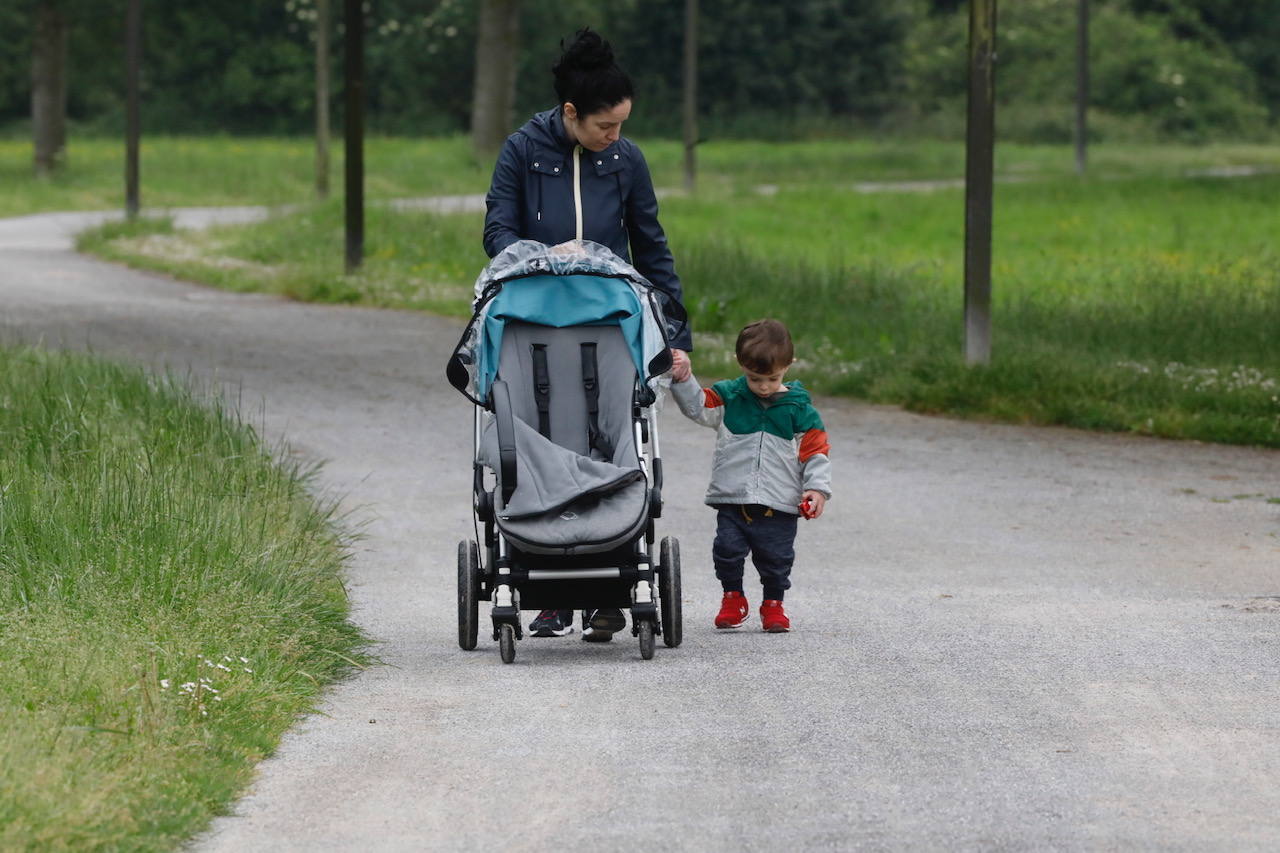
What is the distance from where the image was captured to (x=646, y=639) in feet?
21.3

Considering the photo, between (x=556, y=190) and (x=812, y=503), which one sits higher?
(x=556, y=190)

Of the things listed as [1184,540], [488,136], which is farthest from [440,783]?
[488,136]

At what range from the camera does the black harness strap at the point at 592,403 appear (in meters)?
6.45

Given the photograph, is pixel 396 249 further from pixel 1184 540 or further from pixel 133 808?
pixel 133 808

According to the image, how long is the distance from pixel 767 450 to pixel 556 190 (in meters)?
1.14

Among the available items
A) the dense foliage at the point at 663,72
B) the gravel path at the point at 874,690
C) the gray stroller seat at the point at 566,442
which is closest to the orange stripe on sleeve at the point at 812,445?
the gravel path at the point at 874,690

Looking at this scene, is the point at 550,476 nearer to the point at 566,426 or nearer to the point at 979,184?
the point at 566,426

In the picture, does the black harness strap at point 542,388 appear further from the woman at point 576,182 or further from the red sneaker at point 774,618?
the red sneaker at point 774,618

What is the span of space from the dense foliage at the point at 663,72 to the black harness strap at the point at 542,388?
215ft

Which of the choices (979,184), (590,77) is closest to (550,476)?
(590,77)

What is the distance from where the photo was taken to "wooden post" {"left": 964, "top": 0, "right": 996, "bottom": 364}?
14.3m

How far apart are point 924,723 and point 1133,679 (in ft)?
3.03

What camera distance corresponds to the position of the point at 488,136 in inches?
1745

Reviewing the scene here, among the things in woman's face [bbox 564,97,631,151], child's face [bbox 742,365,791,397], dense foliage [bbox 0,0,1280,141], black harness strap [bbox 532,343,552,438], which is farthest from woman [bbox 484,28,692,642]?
dense foliage [bbox 0,0,1280,141]
